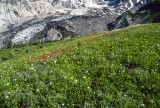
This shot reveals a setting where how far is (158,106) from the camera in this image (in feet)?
11.8

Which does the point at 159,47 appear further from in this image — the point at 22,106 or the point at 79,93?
the point at 22,106

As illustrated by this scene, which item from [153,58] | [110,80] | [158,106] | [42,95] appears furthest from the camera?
[153,58]

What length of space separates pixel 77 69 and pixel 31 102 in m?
3.01

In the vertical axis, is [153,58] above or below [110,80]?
above

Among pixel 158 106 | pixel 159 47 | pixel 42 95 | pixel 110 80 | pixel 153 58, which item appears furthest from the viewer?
pixel 159 47

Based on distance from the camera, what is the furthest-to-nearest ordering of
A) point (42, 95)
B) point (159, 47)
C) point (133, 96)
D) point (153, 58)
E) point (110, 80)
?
1. point (159, 47)
2. point (153, 58)
3. point (110, 80)
4. point (42, 95)
5. point (133, 96)

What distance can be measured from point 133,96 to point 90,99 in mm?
1694

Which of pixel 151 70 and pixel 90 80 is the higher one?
pixel 151 70

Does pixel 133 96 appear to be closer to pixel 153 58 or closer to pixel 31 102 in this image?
pixel 153 58

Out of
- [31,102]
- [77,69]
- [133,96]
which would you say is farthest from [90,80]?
[31,102]

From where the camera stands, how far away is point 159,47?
7730 mm

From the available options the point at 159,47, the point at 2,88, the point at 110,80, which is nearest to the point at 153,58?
the point at 159,47

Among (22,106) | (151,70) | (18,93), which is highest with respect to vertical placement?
(151,70)

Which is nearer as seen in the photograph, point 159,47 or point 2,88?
point 2,88
